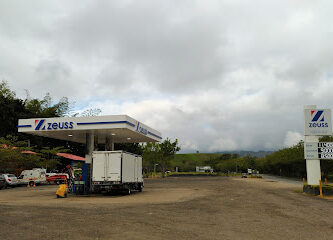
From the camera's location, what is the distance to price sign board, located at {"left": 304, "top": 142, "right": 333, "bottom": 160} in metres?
23.6

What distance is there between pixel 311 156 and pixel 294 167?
5061cm

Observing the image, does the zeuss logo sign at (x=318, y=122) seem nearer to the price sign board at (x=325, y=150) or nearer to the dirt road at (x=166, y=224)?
the price sign board at (x=325, y=150)

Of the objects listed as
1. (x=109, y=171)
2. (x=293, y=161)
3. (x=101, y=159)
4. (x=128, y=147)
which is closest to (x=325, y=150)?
(x=109, y=171)

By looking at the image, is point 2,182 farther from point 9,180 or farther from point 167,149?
point 167,149

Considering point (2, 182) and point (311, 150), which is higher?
point (311, 150)

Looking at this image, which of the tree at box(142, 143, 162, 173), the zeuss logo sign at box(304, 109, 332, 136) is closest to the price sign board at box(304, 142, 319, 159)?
the zeuss logo sign at box(304, 109, 332, 136)

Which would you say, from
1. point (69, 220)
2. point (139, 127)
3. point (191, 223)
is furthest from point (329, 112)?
point (69, 220)

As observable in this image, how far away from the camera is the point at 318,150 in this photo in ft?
78.8

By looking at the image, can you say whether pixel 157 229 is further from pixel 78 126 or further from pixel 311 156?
pixel 311 156

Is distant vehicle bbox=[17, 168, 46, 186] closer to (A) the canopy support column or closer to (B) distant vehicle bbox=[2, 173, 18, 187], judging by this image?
(B) distant vehicle bbox=[2, 173, 18, 187]

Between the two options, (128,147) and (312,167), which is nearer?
(312,167)

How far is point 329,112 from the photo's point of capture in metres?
24.8

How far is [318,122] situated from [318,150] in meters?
2.32

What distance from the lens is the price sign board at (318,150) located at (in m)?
23.6
